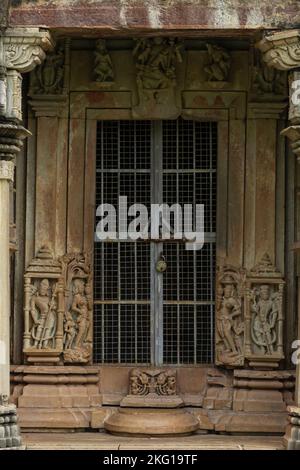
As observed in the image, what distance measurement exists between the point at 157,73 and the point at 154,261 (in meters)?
2.32

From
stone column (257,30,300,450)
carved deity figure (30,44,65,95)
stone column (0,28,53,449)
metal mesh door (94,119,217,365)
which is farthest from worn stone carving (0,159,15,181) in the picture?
stone column (257,30,300,450)

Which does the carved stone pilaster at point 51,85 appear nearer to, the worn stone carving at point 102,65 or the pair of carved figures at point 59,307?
the worn stone carving at point 102,65

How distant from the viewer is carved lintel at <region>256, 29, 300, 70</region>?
1652cm

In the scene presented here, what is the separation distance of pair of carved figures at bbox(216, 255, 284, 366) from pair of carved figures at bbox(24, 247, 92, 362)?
64.3 inches

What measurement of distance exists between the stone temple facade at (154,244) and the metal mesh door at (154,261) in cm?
2

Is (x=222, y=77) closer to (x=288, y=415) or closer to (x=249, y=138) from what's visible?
(x=249, y=138)

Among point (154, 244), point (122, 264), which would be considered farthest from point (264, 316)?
point (122, 264)

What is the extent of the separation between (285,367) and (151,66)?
4031 millimetres

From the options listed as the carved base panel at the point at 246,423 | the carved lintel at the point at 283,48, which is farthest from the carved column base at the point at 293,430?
the carved lintel at the point at 283,48

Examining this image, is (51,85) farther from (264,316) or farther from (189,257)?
(264,316)

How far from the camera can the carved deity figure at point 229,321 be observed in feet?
60.8

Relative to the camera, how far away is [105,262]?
1889 cm
